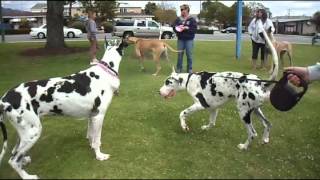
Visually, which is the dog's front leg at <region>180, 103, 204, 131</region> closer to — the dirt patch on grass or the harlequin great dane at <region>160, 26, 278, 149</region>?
the harlequin great dane at <region>160, 26, 278, 149</region>

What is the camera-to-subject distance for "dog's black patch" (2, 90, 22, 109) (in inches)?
267

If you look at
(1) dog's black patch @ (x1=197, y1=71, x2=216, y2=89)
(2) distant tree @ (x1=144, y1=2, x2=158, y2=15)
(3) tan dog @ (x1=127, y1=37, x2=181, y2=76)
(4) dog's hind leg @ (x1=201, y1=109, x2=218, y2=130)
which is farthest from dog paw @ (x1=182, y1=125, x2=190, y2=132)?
(2) distant tree @ (x1=144, y1=2, x2=158, y2=15)

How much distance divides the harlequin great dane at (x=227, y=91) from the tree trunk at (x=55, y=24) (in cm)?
1511

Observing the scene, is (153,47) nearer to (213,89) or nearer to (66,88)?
(213,89)

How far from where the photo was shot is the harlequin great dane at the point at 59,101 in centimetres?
683

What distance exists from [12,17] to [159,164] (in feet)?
330

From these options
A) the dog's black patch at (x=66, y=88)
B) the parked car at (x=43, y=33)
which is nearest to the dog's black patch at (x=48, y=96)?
the dog's black patch at (x=66, y=88)

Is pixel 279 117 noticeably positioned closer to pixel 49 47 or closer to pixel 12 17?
pixel 49 47

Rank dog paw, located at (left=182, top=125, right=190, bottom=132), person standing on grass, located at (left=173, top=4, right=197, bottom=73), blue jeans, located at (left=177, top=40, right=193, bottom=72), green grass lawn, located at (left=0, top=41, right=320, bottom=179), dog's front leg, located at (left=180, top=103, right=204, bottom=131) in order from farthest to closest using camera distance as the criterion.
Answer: blue jeans, located at (left=177, top=40, right=193, bottom=72), person standing on grass, located at (left=173, top=4, right=197, bottom=73), dog paw, located at (left=182, top=125, right=190, bottom=132), dog's front leg, located at (left=180, top=103, right=204, bottom=131), green grass lawn, located at (left=0, top=41, right=320, bottom=179)

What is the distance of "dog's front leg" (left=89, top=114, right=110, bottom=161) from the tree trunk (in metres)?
16.6

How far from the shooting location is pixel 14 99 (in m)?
6.84

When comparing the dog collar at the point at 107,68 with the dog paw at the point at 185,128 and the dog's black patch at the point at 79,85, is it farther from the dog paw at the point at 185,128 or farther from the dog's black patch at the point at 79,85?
the dog paw at the point at 185,128

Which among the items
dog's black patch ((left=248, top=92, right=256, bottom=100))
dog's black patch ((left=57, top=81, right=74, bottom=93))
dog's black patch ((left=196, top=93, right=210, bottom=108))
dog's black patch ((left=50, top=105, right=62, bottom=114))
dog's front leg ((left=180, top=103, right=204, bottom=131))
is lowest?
dog's front leg ((left=180, top=103, right=204, bottom=131))

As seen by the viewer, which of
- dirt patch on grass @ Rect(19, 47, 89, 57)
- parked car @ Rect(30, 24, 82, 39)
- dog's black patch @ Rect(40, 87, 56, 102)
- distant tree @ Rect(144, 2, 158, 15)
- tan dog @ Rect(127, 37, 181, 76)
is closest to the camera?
dog's black patch @ Rect(40, 87, 56, 102)
